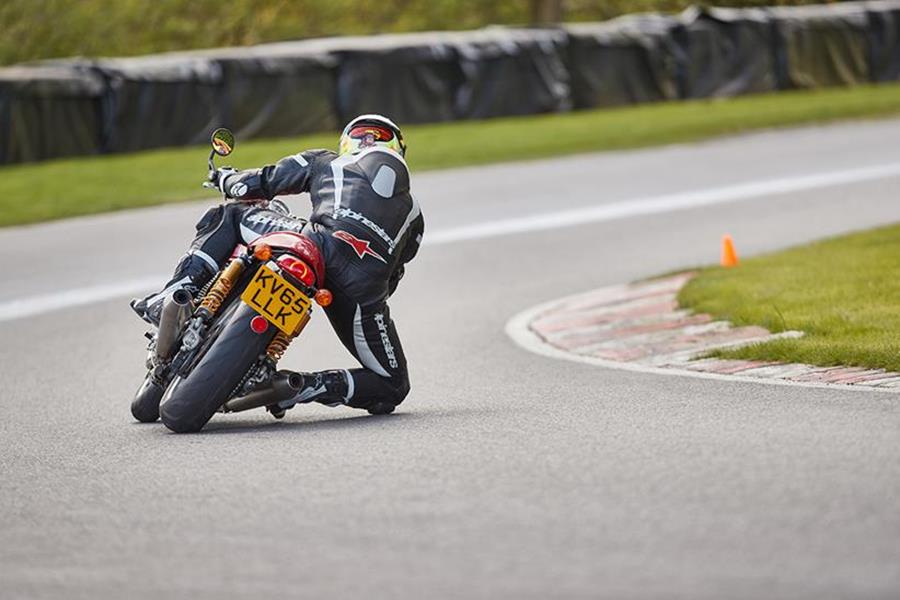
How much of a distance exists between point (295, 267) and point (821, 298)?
4.75 metres

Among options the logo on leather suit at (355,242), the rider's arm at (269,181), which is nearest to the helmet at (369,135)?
the rider's arm at (269,181)

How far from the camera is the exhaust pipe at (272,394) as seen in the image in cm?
831

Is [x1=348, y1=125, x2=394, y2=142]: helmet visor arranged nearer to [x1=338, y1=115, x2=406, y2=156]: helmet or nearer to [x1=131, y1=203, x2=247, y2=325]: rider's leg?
[x1=338, y1=115, x2=406, y2=156]: helmet

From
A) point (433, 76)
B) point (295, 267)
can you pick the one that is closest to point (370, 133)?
point (295, 267)

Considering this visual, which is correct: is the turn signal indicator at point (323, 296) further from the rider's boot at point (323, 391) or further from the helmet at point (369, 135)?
the helmet at point (369, 135)

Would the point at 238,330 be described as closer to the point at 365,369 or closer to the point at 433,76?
the point at 365,369

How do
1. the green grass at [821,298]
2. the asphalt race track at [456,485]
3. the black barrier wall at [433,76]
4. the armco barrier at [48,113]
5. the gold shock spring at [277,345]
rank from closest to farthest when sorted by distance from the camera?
the asphalt race track at [456,485] < the gold shock spring at [277,345] < the green grass at [821,298] < the armco barrier at [48,113] < the black barrier wall at [433,76]

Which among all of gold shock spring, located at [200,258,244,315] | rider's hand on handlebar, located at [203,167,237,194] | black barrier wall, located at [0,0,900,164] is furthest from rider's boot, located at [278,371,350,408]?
black barrier wall, located at [0,0,900,164]

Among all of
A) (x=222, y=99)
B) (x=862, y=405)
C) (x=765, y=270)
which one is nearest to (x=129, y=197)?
(x=222, y=99)

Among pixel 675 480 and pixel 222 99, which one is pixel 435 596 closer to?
pixel 675 480

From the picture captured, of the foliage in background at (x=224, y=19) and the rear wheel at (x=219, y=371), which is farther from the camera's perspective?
the foliage in background at (x=224, y=19)

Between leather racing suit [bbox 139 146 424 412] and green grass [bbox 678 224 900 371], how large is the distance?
2.29m

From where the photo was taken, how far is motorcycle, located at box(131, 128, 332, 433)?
8.07m

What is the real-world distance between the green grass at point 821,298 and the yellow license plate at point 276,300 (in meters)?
2.95
